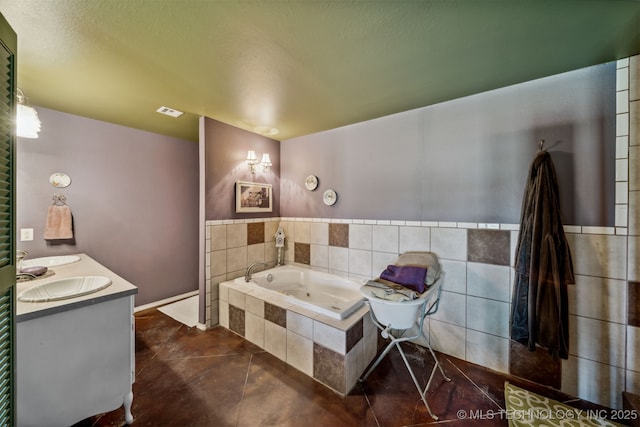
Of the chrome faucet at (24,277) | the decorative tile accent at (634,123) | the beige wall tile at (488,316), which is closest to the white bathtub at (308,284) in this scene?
the beige wall tile at (488,316)

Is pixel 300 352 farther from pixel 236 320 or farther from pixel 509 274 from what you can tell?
pixel 509 274

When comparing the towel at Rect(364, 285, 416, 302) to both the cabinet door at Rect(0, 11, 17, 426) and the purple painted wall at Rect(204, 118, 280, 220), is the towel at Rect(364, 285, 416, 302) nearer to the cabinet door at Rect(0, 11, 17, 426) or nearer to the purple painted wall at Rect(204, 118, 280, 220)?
the cabinet door at Rect(0, 11, 17, 426)

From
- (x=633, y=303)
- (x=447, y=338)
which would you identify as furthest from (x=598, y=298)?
(x=447, y=338)

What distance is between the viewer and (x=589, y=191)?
1.54 meters

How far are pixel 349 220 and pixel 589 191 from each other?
1840 millimetres

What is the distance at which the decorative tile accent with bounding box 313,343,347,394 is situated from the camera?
1.60 m

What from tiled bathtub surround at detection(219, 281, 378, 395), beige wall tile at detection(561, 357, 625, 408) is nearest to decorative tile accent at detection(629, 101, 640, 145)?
beige wall tile at detection(561, 357, 625, 408)

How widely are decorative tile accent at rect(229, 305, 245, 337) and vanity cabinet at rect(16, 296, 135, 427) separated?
0.98 m

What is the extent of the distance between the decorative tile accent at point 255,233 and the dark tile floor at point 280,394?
119 cm

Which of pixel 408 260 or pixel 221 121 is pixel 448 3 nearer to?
pixel 408 260

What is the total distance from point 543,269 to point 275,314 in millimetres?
1972

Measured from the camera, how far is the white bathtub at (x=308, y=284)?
2484mm

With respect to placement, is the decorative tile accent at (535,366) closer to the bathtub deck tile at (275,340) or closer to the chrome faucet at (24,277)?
the bathtub deck tile at (275,340)

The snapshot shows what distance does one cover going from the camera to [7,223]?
92 cm
